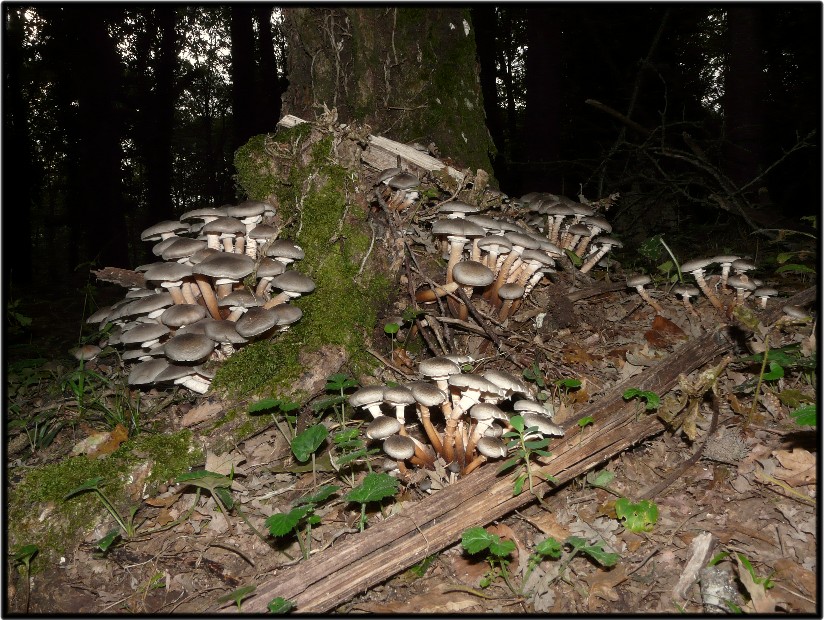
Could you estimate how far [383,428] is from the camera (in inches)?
125

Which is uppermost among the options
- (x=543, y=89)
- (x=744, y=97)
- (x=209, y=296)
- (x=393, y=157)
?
(x=543, y=89)

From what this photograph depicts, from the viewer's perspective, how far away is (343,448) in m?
3.57

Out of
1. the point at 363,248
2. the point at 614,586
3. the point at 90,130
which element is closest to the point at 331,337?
the point at 363,248

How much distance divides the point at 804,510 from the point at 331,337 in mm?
3427

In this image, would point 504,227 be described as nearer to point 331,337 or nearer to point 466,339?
point 466,339

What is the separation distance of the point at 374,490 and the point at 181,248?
277 centimetres

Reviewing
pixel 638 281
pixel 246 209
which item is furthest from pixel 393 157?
pixel 638 281

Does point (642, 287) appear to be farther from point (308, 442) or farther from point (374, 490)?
point (308, 442)

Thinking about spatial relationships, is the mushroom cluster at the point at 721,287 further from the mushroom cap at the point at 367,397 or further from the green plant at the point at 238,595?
the green plant at the point at 238,595

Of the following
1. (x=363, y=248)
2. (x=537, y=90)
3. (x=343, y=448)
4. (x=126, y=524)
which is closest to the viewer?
(x=126, y=524)

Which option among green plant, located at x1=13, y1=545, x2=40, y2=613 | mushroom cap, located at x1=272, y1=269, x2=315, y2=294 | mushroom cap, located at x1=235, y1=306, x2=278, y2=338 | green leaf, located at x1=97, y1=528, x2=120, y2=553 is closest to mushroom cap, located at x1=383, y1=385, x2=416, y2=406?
mushroom cap, located at x1=235, y1=306, x2=278, y2=338

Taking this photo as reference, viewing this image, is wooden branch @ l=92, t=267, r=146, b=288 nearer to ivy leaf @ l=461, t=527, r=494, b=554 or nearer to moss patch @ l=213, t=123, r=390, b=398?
moss patch @ l=213, t=123, r=390, b=398

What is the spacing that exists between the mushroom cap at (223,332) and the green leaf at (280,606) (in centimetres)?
200

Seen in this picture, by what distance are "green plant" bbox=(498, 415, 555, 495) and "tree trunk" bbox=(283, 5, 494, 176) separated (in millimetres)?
4042
